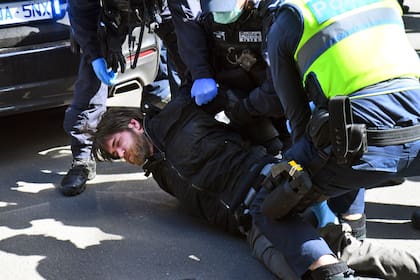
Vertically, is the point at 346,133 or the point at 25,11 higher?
the point at 346,133

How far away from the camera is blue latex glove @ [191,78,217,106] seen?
3445 millimetres

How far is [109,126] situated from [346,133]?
1503mm

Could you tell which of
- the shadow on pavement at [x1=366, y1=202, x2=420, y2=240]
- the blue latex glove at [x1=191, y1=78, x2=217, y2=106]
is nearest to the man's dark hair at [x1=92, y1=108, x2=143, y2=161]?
the blue latex glove at [x1=191, y1=78, x2=217, y2=106]

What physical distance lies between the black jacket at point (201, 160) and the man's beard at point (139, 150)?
1.3 inches

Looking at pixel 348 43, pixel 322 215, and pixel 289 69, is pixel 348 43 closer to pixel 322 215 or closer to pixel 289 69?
pixel 289 69

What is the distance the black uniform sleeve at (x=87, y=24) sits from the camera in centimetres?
368

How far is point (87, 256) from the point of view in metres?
3.10

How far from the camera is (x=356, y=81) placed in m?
2.27

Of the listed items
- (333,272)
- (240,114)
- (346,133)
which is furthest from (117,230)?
(346,133)

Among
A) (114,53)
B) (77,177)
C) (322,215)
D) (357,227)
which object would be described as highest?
(114,53)

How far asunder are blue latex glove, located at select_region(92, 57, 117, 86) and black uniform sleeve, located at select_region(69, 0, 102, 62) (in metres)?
0.03

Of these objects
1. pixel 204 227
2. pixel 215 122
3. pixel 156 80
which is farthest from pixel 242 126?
pixel 156 80

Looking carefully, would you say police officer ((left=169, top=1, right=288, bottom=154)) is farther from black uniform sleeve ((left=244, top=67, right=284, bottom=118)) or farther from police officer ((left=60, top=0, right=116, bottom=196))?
police officer ((left=60, top=0, right=116, bottom=196))

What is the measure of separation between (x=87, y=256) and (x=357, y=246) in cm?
125
